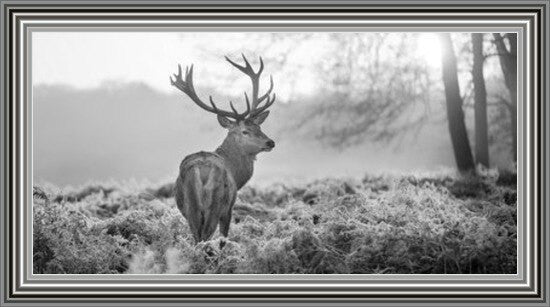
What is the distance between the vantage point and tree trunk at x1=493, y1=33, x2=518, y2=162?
341 inches

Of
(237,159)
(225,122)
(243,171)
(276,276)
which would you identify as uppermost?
(225,122)

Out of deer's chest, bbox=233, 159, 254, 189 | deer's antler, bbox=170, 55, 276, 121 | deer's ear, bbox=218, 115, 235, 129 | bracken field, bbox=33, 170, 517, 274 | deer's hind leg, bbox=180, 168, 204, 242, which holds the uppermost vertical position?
deer's antler, bbox=170, 55, 276, 121

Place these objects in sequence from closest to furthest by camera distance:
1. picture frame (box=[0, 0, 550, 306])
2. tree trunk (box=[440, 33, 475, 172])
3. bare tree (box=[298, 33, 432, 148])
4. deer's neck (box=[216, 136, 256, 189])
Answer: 1. picture frame (box=[0, 0, 550, 306])
2. deer's neck (box=[216, 136, 256, 189])
3. bare tree (box=[298, 33, 432, 148])
4. tree trunk (box=[440, 33, 475, 172])

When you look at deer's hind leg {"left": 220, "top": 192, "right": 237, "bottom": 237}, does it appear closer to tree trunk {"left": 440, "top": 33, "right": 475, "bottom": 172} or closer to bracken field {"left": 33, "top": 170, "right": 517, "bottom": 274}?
bracken field {"left": 33, "top": 170, "right": 517, "bottom": 274}

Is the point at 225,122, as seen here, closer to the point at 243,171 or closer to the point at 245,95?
the point at 245,95

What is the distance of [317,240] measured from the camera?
8.17 meters

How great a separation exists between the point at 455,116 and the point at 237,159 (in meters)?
3.39

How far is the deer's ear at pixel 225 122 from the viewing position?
29.0ft

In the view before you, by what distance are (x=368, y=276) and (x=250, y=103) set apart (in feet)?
9.04

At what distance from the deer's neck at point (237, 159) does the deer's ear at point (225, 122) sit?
0.13m

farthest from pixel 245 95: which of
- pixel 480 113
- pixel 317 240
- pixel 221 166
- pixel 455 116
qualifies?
pixel 480 113

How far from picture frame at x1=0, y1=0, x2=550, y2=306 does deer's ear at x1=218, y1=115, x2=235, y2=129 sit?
1.09 meters

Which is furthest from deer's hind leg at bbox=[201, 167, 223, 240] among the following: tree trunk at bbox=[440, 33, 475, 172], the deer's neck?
tree trunk at bbox=[440, 33, 475, 172]

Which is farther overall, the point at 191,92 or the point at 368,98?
the point at 368,98
